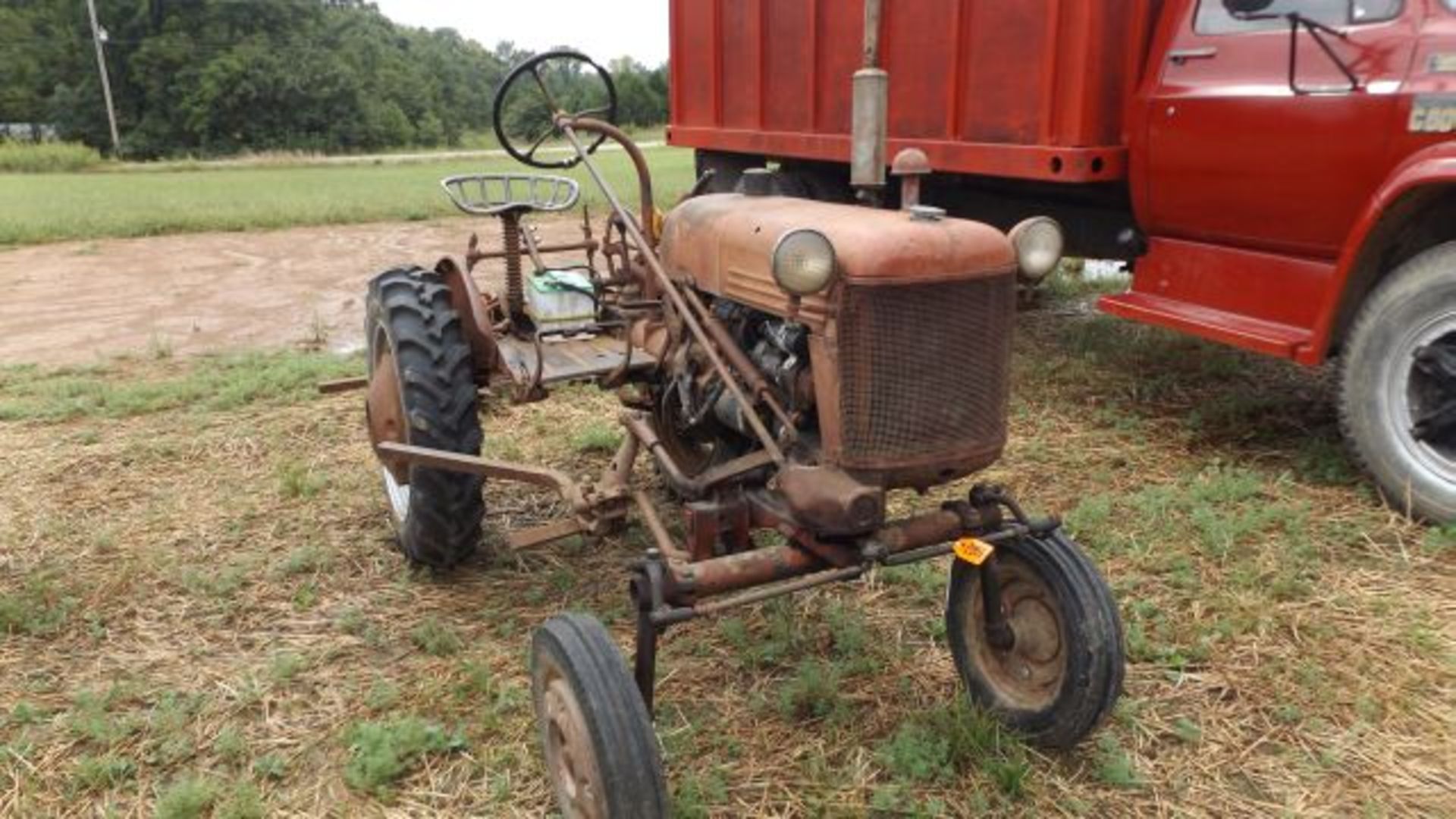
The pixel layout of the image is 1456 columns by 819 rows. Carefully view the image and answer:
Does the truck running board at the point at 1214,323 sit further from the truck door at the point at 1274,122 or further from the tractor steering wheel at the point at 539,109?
the tractor steering wheel at the point at 539,109

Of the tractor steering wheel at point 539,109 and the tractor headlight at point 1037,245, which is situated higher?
the tractor steering wheel at point 539,109

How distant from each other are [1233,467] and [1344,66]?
149 centimetres

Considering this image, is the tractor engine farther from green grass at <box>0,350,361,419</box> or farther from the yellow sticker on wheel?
green grass at <box>0,350,361,419</box>

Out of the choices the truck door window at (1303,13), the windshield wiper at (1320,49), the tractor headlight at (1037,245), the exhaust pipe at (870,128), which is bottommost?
the tractor headlight at (1037,245)

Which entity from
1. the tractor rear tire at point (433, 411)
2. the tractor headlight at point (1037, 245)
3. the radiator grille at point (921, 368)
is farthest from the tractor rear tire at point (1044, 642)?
the tractor rear tire at point (433, 411)

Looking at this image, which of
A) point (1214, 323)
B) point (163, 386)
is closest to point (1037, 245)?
point (1214, 323)

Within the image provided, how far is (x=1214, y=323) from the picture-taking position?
432 centimetres

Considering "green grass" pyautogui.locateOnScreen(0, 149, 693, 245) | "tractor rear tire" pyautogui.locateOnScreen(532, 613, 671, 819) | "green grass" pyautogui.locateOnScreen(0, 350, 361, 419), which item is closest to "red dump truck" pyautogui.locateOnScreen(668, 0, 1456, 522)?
"tractor rear tire" pyautogui.locateOnScreen(532, 613, 671, 819)

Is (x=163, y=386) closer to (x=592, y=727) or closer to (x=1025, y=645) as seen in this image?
(x=592, y=727)

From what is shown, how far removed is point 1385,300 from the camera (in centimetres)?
376

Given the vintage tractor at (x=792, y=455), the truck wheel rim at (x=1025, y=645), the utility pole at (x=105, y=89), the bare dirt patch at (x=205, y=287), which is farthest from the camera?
the utility pole at (x=105, y=89)

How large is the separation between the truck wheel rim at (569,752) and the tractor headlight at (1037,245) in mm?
1327

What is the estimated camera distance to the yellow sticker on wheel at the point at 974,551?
7.48 ft

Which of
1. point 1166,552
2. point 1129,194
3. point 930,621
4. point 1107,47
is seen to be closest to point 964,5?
point 1107,47
